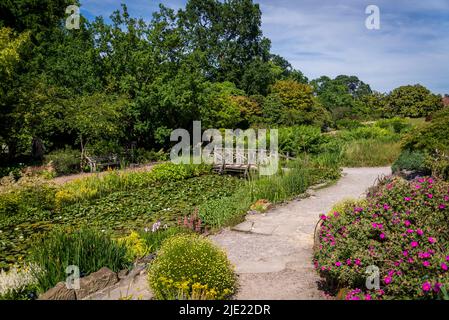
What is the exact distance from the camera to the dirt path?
4438 millimetres

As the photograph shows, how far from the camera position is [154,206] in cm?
917

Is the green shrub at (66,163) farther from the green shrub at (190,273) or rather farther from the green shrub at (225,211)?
the green shrub at (190,273)

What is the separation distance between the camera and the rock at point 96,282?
4184 mm

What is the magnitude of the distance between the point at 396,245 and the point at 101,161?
13.3 m

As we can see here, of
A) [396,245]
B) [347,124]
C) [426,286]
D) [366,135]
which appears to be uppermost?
[347,124]

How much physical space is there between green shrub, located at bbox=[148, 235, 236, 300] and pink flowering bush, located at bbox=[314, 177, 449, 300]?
1.16 metres

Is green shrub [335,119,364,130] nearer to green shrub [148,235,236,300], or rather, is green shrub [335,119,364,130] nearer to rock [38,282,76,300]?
green shrub [148,235,236,300]

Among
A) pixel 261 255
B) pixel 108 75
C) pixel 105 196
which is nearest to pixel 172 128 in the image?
pixel 108 75

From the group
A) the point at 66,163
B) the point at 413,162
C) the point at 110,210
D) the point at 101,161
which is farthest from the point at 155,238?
the point at 101,161

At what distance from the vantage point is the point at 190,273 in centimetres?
401

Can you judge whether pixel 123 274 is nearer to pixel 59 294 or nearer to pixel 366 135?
pixel 59 294

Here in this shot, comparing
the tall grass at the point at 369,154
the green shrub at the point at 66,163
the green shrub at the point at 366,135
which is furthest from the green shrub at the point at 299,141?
the green shrub at the point at 66,163

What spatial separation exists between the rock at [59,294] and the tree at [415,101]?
3351 centimetres
